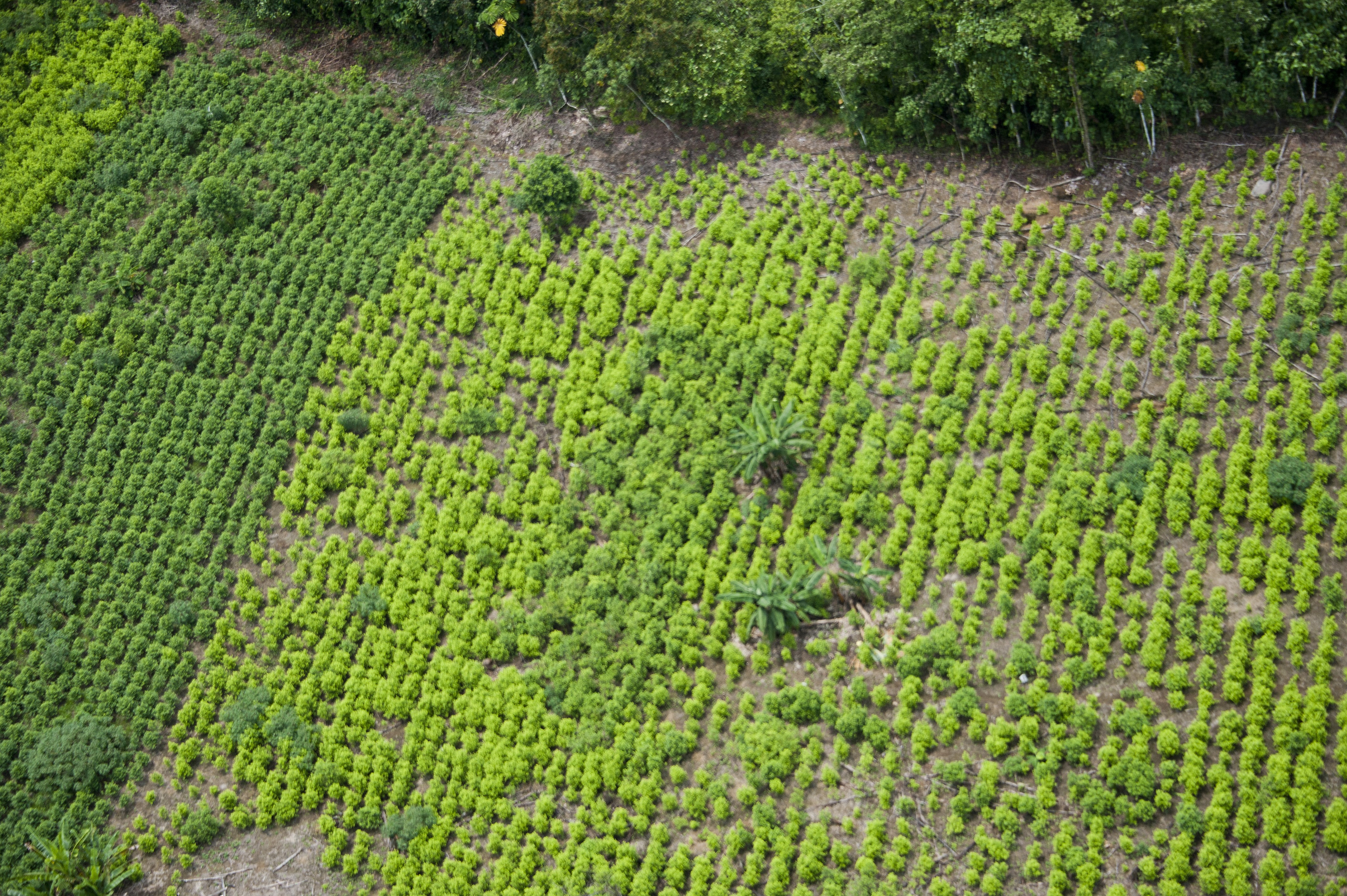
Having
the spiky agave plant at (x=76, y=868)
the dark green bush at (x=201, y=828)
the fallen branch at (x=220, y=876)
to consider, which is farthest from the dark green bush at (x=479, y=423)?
the spiky agave plant at (x=76, y=868)

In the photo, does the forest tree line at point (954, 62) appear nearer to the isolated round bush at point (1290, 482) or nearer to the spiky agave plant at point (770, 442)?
the spiky agave plant at point (770, 442)

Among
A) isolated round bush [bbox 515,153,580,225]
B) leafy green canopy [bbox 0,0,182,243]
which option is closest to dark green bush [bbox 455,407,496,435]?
isolated round bush [bbox 515,153,580,225]

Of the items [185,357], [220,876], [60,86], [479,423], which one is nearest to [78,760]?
[220,876]

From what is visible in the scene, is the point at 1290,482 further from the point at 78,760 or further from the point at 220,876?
the point at 78,760

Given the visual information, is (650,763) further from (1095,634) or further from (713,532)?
(1095,634)

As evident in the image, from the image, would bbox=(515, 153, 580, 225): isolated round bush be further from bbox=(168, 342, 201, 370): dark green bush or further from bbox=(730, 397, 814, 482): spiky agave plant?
bbox=(168, 342, 201, 370): dark green bush

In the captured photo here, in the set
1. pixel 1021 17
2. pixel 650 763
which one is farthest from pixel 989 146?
pixel 650 763

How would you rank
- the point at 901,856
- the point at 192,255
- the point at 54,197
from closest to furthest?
the point at 901,856 < the point at 192,255 < the point at 54,197
